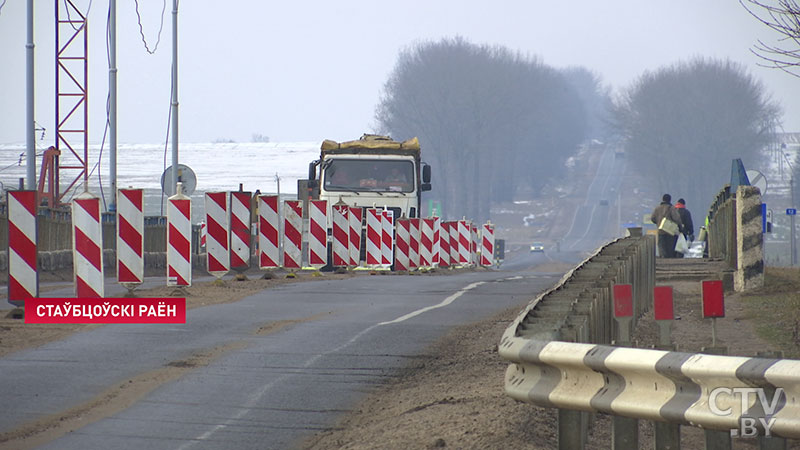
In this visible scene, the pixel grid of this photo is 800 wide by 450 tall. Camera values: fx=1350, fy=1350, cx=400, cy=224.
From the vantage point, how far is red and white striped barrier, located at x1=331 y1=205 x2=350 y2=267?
27.5 meters

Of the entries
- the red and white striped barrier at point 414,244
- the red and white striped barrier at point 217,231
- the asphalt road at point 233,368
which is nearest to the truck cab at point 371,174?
the red and white striped barrier at point 414,244

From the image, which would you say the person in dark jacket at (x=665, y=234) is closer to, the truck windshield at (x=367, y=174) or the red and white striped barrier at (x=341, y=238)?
the truck windshield at (x=367, y=174)

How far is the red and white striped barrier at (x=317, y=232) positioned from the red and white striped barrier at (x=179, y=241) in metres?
8.32

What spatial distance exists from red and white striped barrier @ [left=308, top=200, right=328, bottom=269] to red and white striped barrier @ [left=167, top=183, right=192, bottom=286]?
327 inches

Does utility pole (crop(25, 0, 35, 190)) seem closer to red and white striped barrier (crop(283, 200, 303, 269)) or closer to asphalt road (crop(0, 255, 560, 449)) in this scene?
red and white striped barrier (crop(283, 200, 303, 269))

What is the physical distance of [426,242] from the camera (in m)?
31.6

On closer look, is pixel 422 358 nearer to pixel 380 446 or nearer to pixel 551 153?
pixel 380 446

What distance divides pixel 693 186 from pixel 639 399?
124m

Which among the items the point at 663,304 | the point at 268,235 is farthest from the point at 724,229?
the point at 663,304

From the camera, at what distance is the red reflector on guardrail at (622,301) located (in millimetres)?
6953

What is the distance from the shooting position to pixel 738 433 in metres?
5.41

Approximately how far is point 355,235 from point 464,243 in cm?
873

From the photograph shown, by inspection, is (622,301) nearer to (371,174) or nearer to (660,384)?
(660,384)

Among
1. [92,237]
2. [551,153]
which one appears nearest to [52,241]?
[92,237]
